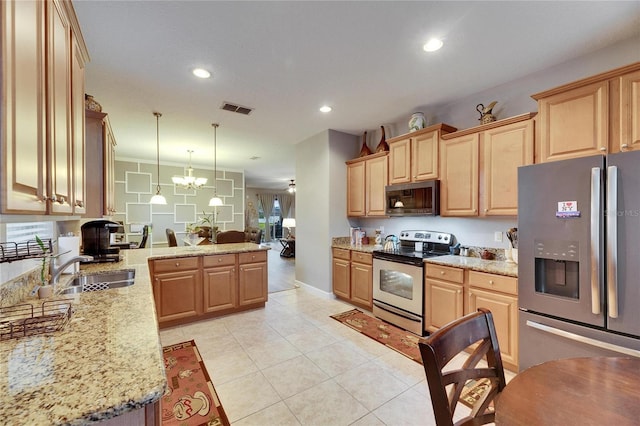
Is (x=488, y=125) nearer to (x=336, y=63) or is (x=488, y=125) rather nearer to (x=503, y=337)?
(x=336, y=63)

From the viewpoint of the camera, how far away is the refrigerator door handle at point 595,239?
1.67 meters

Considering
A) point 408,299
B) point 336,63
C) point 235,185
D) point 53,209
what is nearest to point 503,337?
point 408,299

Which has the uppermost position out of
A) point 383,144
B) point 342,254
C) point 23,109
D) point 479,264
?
point 383,144

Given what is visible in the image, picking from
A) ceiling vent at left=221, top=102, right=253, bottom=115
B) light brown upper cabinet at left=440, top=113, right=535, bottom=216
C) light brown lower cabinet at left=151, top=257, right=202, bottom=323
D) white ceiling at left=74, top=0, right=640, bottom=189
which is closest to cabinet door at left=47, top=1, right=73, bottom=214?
white ceiling at left=74, top=0, right=640, bottom=189

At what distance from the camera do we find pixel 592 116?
1.97 metres

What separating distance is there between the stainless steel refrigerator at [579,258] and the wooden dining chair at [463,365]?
1135 mm

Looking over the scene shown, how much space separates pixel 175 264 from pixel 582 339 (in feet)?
12.1

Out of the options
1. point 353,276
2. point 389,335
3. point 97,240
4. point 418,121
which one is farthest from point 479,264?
point 97,240

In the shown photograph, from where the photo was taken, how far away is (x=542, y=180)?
194 cm

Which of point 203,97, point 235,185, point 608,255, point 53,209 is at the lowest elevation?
point 608,255

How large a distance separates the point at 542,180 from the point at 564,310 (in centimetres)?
90

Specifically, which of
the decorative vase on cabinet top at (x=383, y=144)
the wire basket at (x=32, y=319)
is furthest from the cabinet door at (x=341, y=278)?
the wire basket at (x=32, y=319)

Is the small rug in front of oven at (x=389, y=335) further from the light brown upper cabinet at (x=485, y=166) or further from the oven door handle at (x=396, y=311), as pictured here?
the light brown upper cabinet at (x=485, y=166)

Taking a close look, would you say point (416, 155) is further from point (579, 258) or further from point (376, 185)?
point (579, 258)
